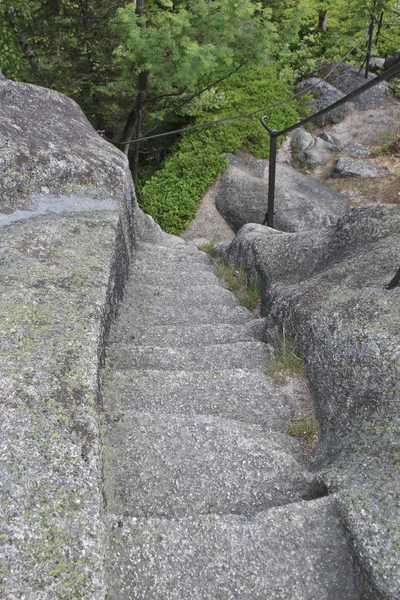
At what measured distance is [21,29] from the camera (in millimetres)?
10094

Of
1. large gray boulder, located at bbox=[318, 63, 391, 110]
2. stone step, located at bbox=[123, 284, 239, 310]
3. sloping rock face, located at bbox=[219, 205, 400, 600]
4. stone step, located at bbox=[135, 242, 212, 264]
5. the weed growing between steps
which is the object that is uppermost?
large gray boulder, located at bbox=[318, 63, 391, 110]

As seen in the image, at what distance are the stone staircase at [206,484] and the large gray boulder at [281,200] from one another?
698 centimetres

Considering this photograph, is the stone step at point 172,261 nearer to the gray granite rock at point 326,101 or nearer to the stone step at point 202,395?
the stone step at point 202,395

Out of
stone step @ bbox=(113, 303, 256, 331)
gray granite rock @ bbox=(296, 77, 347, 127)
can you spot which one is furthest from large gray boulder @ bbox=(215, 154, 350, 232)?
stone step @ bbox=(113, 303, 256, 331)

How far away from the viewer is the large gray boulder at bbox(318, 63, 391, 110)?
1320 cm

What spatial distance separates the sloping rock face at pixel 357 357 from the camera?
6.05ft

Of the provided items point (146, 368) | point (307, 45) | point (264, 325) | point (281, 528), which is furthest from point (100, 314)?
point (307, 45)

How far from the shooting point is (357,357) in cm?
259

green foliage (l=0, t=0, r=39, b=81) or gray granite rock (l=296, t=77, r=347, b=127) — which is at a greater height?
green foliage (l=0, t=0, r=39, b=81)

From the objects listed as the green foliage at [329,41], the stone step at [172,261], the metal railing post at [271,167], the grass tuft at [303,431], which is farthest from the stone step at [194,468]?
the green foliage at [329,41]

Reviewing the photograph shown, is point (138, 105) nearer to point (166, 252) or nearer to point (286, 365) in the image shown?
point (166, 252)

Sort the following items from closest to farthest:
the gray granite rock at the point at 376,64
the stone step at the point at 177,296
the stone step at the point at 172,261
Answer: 1. the stone step at the point at 177,296
2. the stone step at the point at 172,261
3. the gray granite rock at the point at 376,64

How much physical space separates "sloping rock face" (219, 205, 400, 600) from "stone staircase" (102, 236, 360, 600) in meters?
0.13

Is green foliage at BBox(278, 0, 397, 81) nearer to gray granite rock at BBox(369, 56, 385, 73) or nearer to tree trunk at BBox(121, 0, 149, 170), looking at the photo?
gray granite rock at BBox(369, 56, 385, 73)
